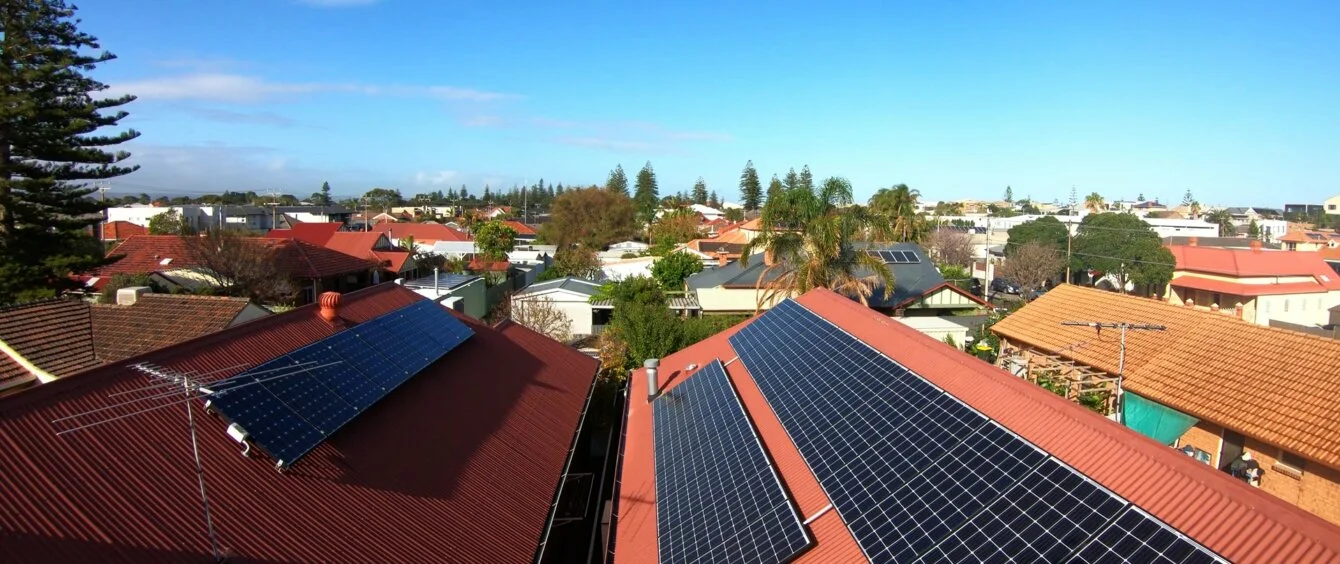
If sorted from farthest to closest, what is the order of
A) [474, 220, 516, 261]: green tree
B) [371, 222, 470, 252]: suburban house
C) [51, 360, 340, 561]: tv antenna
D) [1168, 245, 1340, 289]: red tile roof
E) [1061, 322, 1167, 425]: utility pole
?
1. [371, 222, 470, 252]: suburban house
2. [474, 220, 516, 261]: green tree
3. [1168, 245, 1340, 289]: red tile roof
4. [1061, 322, 1167, 425]: utility pole
5. [51, 360, 340, 561]: tv antenna

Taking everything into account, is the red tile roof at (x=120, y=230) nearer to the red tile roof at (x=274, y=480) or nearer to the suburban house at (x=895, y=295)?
the suburban house at (x=895, y=295)

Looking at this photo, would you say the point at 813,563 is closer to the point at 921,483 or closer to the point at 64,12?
the point at 921,483

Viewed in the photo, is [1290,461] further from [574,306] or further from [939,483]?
[574,306]

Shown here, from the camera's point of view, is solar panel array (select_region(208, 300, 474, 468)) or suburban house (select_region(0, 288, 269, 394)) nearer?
solar panel array (select_region(208, 300, 474, 468))

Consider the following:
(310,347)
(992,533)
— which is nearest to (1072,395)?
(992,533)

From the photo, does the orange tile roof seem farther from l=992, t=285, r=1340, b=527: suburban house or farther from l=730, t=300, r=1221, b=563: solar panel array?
l=730, t=300, r=1221, b=563: solar panel array

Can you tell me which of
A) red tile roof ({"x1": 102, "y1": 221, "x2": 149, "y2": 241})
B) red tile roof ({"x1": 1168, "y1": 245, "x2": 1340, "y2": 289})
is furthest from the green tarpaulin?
red tile roof ({"x1": 102, "y1": 221, "x2": 149, "y2": 241})

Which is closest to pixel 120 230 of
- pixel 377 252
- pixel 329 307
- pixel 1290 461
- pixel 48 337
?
pixel 377 252

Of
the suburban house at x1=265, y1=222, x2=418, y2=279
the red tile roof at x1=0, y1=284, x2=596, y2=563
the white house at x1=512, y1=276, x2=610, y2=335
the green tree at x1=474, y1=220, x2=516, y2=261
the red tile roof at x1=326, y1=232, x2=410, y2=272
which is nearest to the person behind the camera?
the red tile roof at x1=0, y1=284, x2=596, y2=563
